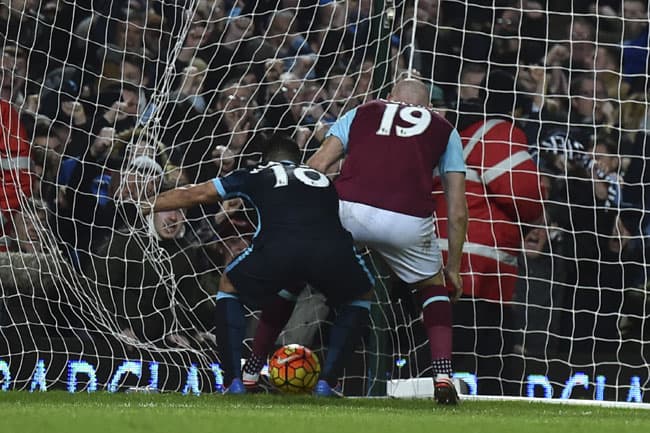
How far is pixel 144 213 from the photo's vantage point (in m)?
7.09

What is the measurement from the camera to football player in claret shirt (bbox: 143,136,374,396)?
6.88 metres

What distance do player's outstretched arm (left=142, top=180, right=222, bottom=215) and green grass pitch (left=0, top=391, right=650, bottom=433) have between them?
930 millimetres

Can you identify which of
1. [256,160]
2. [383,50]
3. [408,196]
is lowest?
[408,196]

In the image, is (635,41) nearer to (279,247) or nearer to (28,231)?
(279,247)

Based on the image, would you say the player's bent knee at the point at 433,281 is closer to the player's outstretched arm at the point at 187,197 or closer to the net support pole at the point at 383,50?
the player's outstretched arm at the point at 187,197

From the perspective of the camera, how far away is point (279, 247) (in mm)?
6871

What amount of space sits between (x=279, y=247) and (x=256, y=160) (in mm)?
2598

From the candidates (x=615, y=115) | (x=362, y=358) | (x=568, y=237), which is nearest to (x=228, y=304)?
(x=362, y=358)

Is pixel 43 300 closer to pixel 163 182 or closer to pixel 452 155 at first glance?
pixel 163 182

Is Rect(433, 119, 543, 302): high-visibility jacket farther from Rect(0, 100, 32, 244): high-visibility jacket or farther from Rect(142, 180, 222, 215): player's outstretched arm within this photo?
Rect(0, 100, 32, 244): high-visibility jacket

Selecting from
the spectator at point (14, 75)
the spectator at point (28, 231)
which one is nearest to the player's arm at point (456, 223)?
the spectator at point (28, 231)

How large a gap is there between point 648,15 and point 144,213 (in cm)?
452

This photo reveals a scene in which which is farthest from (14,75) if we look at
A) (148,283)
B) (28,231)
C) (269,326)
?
(269,326)

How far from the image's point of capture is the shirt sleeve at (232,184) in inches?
273
